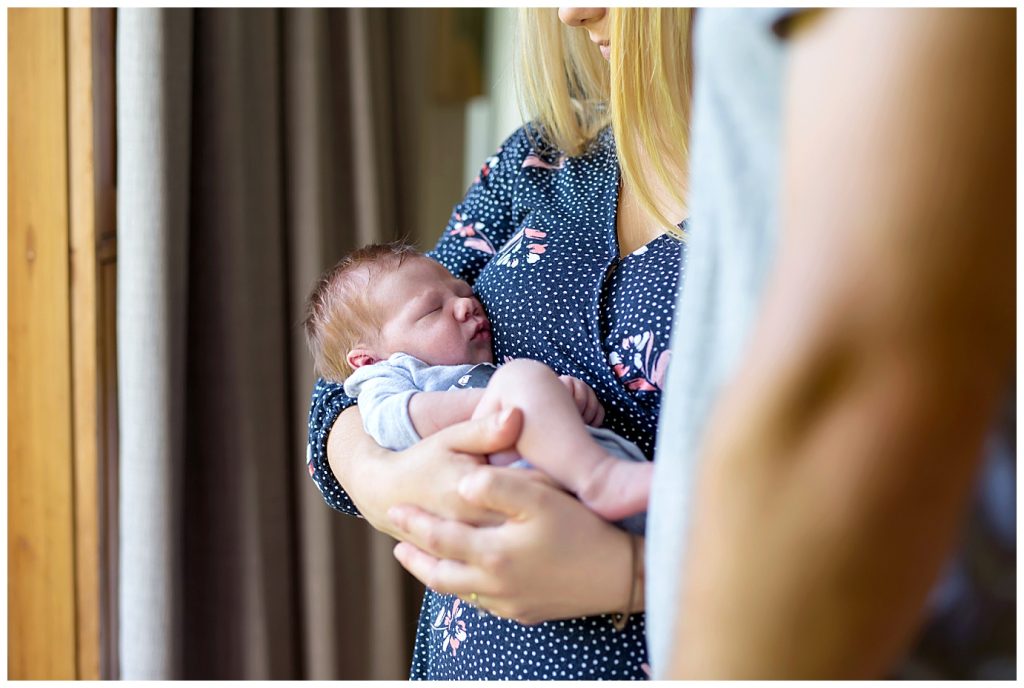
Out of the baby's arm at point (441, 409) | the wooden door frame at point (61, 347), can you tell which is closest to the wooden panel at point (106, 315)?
the wooden door frame at point (61, 347)

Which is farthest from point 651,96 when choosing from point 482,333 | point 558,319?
point 482,333

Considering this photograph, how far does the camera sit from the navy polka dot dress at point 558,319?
0.80m

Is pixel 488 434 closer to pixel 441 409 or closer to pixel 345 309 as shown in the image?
pixel 441 409

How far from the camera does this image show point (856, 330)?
36 cm

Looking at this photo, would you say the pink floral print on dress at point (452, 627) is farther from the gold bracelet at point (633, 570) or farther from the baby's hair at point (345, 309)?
the baby's hair at point (345, 309)

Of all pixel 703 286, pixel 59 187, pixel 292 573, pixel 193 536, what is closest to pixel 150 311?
pixel 59 187

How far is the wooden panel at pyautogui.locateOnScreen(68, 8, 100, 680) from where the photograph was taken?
5.32ft

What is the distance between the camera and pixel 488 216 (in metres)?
1.23

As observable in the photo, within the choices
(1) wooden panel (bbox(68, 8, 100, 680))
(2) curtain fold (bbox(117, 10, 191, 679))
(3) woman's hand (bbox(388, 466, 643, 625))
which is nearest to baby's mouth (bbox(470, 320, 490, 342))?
(3) woman's hand (bbox(388, 466, 643, 625))

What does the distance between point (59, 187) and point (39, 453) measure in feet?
1.79

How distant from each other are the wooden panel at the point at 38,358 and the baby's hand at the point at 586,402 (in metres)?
1.25

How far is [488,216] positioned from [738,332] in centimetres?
81

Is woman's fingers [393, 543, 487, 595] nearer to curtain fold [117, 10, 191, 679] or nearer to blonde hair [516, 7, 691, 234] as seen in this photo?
blonde hair [516, 7, 691, 234]

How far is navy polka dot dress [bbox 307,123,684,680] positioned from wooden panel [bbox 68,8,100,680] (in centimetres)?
79
